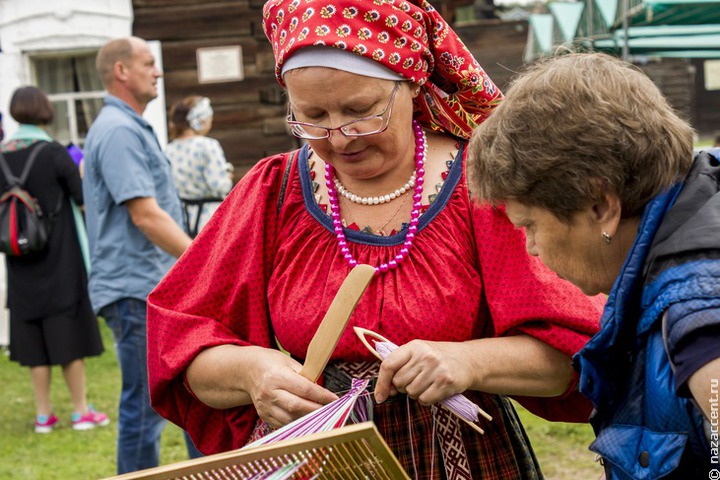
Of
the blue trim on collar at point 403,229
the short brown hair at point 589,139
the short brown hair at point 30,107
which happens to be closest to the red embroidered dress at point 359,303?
the blue trim on collar at point 403,229

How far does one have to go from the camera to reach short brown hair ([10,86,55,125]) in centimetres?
560

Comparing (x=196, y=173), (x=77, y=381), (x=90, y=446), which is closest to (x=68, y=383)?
(x=77, y=381)

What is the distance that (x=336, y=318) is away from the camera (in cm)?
171

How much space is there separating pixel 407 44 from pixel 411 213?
1.13 ft

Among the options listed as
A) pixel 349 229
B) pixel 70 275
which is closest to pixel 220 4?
pixel 70 275

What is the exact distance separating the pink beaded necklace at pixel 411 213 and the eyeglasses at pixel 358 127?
157 mm

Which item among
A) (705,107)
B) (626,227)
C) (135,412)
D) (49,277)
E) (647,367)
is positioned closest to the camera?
(647,367)

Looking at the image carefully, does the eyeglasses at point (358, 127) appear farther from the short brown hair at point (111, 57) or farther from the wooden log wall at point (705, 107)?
the wooden log wall at point (705, 107)

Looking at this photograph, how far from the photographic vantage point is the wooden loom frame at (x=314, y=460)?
136 centimetres

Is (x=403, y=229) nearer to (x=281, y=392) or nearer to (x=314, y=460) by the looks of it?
(x=281, y=392)

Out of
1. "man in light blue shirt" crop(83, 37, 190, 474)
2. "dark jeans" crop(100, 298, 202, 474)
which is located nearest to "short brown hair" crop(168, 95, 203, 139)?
"man in light blue shirt" crop(83, 37, 190, 474)

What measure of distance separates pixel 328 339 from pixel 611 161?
60 centimetres

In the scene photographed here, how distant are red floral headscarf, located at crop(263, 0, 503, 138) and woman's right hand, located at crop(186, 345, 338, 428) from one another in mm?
587

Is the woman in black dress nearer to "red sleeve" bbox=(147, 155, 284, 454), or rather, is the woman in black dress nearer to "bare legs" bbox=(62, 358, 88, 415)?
"bare legs" bbox=(62, 358, 88, 415)
